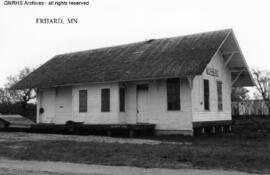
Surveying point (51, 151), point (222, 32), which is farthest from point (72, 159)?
point (222, 32)

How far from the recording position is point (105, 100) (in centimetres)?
1902

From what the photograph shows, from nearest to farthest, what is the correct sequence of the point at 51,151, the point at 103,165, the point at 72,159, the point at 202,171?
1. the point at 202,171
2. the point at 103,165
3. the point at 72,159
4. the point at 51,151

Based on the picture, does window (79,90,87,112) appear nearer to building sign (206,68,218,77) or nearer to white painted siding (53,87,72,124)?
white painted siding (53,87,72,124)

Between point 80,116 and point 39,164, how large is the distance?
36.6ft

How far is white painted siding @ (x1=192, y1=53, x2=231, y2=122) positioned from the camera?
56.7 ft

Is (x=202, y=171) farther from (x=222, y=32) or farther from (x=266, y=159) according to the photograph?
(x=222, y=32)

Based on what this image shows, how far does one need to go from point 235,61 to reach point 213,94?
303 cm

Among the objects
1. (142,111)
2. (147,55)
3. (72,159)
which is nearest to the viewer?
(72,159)

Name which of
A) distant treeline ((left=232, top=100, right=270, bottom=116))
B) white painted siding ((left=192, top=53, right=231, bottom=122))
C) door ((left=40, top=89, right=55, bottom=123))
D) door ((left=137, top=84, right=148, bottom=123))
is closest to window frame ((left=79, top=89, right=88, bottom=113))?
door ((left=40, top=89, right=55, bottom=123))

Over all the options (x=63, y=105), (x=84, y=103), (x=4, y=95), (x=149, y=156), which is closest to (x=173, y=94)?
(x=84, y=103)

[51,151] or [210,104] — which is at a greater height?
[210,104]

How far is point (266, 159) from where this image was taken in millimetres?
8977

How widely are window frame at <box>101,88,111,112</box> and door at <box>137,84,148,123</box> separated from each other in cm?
167

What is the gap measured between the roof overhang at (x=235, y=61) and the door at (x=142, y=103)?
17.1 feet
